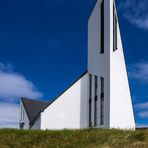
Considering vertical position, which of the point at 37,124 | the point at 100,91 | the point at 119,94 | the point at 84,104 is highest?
the point at 100,91

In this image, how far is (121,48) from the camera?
89.7ft

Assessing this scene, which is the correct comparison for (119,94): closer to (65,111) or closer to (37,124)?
(65,111)

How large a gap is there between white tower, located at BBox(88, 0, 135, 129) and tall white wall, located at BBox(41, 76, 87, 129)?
118 cm

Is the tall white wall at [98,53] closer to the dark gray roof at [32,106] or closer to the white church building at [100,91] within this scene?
the white church building at [100,91]

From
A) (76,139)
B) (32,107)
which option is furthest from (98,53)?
(76,139)

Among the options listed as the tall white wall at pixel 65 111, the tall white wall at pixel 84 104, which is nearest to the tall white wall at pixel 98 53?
the tall white wall at pixel 84 104

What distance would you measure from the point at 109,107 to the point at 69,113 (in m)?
4.78

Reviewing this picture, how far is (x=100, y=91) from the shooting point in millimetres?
26609

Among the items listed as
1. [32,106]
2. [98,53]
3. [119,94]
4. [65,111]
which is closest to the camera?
[119,94]

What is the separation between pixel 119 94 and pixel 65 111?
515 cm

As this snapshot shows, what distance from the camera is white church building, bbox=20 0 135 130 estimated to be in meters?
25.2

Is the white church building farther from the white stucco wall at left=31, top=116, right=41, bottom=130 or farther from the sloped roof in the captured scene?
the sloped roof

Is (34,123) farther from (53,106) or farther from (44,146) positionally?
(44,146)

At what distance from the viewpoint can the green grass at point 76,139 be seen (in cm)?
1072
